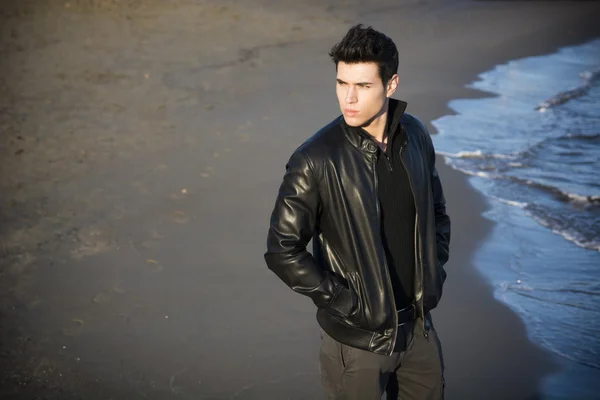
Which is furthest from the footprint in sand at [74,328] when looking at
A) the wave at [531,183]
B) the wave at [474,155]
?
the wave at [474,155]

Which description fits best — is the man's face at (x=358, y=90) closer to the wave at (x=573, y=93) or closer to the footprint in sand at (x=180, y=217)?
the footprint in sand at (x=180, y=217)

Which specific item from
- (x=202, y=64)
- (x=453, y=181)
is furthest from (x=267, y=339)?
(x=202, y=64)

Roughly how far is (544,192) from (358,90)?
5933 millimetres

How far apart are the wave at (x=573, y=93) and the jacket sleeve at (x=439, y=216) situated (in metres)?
8.72

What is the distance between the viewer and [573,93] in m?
13.1

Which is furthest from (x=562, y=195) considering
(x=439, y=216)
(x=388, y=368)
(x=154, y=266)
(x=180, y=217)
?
(x=388, y=368)

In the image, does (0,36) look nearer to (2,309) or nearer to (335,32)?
(335,32)

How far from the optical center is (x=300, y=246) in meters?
3.47

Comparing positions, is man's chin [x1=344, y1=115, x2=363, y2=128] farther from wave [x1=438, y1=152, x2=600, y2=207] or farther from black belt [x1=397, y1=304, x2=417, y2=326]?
wave [x1=438, y1=152, x2=600, y2=207]

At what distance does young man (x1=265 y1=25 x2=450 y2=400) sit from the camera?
11.2 ft

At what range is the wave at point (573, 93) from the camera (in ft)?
40.4

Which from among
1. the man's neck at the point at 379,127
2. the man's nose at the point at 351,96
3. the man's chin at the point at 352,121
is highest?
the man's nose at the point at 351,96

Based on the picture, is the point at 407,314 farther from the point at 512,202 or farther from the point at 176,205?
the point at 512,202

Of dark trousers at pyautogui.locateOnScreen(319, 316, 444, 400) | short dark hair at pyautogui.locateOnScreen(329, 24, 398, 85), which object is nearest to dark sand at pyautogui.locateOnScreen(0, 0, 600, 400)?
dark trousers at pyautogui.locateOnScreen(319, 316, 444, 400)
